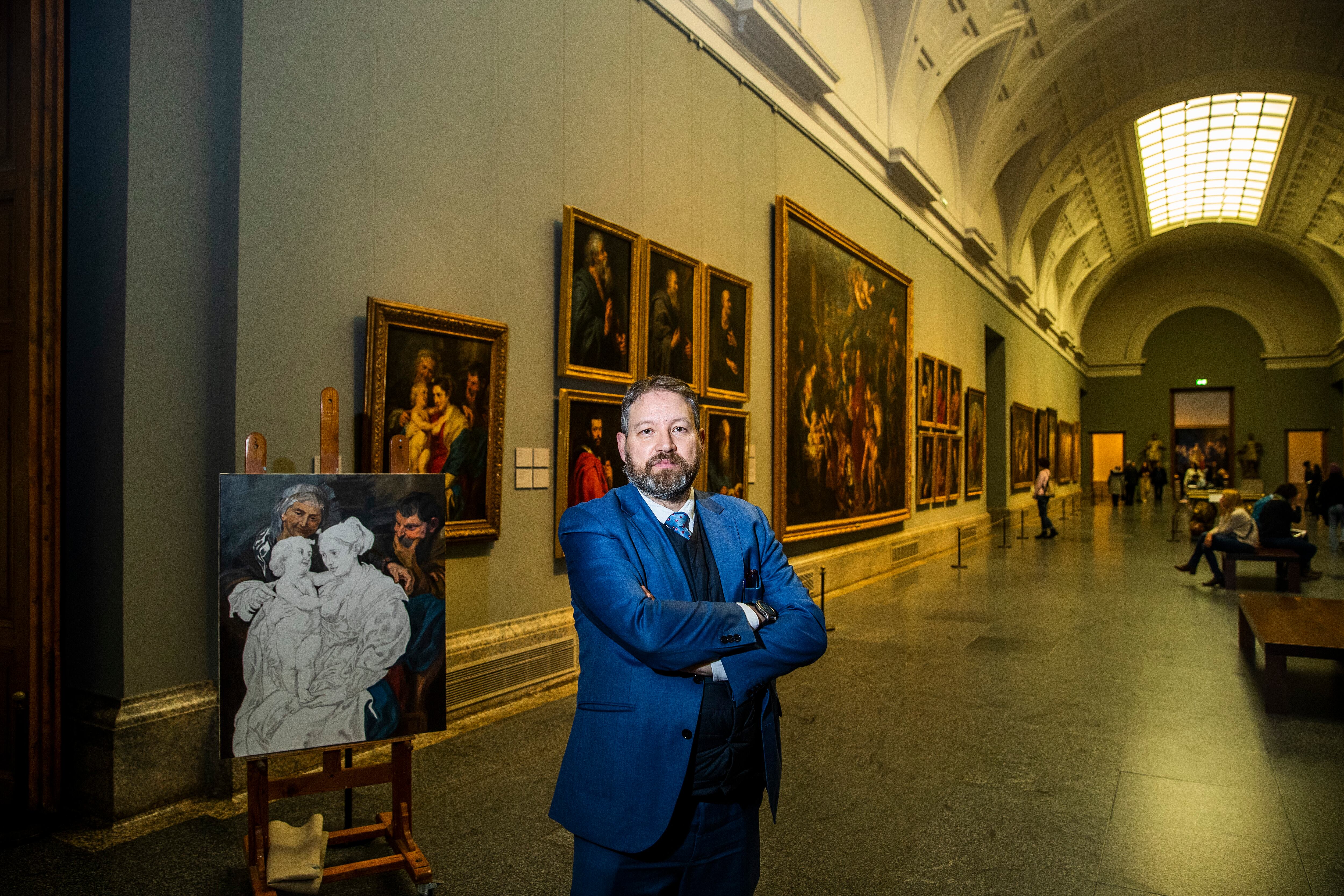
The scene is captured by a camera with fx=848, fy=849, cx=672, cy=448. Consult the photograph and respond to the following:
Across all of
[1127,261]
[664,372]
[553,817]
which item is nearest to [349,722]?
[553,817]

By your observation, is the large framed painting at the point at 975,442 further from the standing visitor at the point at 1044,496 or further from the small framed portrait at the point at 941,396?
the small framed portrait at the point at 941,396

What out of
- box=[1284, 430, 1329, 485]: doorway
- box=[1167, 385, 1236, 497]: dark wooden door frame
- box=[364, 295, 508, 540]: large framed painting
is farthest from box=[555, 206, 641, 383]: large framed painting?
box=[1284, 430, 1329, 485]: doorway

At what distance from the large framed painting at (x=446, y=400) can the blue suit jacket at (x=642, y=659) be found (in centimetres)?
287

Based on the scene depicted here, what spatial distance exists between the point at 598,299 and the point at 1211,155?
29.6 m

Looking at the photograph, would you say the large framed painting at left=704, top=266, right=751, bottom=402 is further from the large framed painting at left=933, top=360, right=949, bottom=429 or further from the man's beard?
the large framed painting at left=933, top=360, right=949, bottom=429

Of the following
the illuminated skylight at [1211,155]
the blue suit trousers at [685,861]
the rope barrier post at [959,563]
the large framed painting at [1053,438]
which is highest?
the illuminated skylight at [1211,155]

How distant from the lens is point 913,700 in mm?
6191

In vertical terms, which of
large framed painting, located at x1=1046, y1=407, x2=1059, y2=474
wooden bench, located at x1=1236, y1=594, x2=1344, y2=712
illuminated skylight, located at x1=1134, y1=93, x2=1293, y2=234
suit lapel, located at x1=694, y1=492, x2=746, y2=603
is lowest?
wooden bench, located at x1=1236, y1=594, x2=1344, y2=712

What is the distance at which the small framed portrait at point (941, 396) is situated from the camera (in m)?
16.3

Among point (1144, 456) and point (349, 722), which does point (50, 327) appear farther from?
point (1144, 456)

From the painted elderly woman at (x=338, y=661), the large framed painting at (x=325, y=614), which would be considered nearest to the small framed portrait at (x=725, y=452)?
the large framed painting at (x=325, y=614)

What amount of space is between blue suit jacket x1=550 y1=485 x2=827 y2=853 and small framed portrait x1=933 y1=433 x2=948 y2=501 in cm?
1476

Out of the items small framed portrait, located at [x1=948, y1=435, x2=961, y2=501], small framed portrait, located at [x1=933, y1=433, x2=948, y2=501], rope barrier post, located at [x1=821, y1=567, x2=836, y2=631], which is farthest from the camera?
small framed portrait, located at [x1=948, y1=435, x2=961, y2=501]

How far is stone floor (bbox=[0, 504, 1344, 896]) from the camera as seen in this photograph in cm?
349
